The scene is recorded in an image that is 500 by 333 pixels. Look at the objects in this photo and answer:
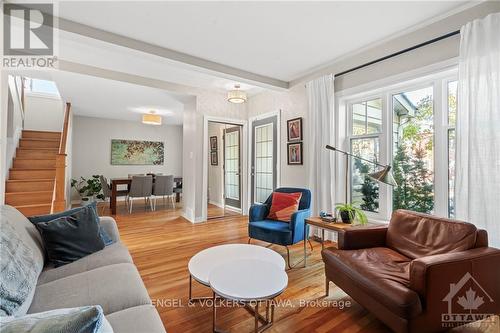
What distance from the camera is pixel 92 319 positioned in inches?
22.3

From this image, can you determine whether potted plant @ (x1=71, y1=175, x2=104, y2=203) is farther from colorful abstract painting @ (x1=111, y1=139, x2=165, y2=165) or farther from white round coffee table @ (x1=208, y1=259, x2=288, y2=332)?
white round coffee table @ (x1=208, y1=259, x2=288, y2=332)

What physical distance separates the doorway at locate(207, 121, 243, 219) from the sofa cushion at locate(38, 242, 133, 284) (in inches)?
125

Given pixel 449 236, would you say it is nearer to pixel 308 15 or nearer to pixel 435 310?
pixel 435 310

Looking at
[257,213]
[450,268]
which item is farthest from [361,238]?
[257,213]

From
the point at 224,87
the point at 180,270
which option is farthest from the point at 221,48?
the point at 180,270

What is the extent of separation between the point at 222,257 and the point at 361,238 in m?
1.20

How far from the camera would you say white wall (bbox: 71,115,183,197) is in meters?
6.36

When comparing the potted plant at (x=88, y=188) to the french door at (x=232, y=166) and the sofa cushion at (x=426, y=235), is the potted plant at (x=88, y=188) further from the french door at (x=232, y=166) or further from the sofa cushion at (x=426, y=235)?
the sofa cushion at (x=426, y=235)

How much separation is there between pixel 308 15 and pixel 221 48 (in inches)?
43.2

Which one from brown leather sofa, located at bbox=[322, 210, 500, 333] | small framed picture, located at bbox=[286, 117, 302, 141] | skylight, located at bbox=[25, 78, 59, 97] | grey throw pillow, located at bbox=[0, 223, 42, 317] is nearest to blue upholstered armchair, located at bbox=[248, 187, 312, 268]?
brown leather sofa, located at bbox=[322, 210, 500, 333]

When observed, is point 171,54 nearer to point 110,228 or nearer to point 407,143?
point 110,228

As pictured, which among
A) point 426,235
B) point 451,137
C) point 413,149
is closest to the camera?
point 426,235

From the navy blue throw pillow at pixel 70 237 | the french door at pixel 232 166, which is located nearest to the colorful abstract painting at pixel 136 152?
the french door at pixel 232 166

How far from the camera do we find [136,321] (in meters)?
1.05
